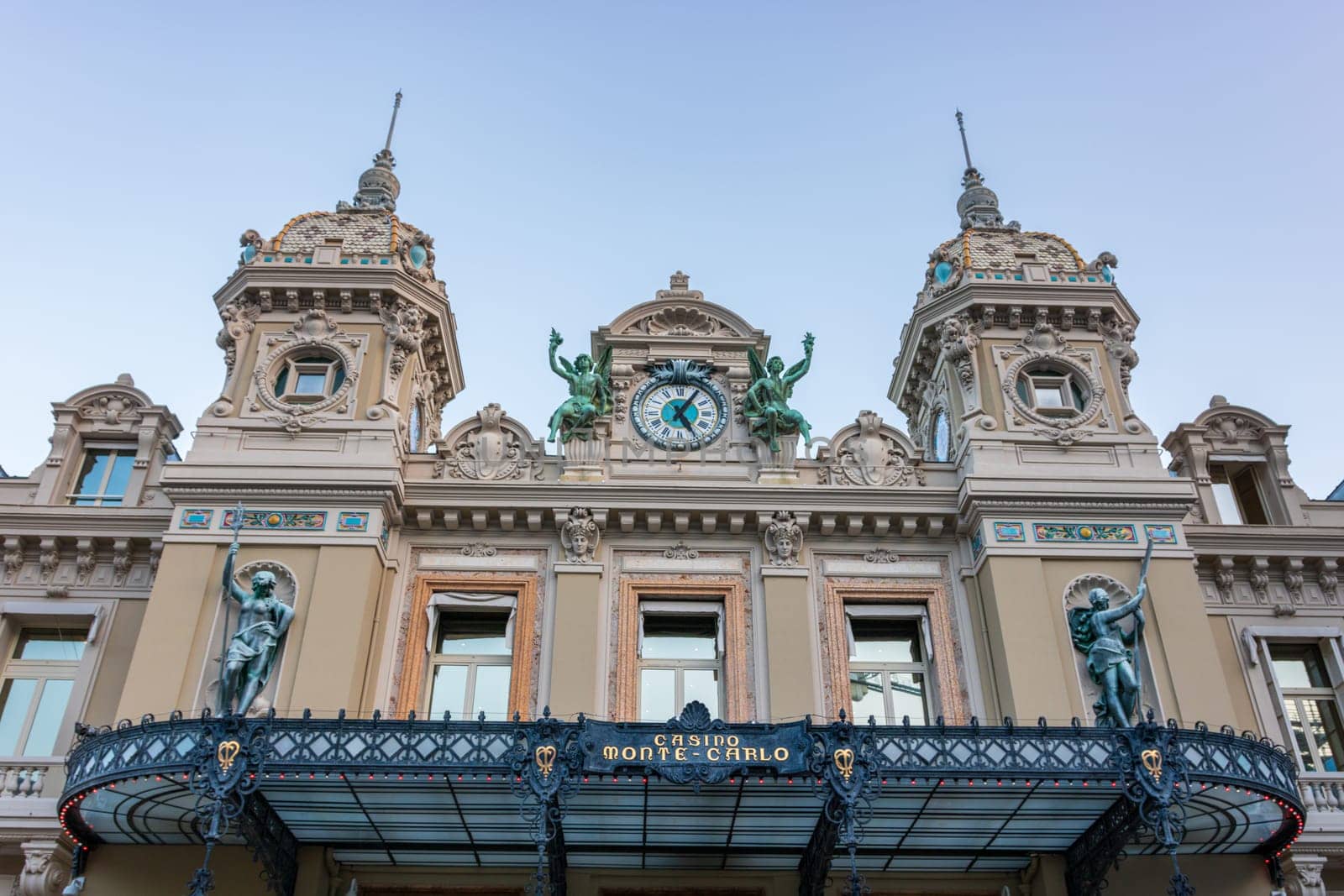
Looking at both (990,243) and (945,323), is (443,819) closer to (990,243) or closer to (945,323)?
(945,323)

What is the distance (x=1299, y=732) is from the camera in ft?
62.7

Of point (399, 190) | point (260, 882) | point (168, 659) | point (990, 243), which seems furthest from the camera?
point (399, 190)

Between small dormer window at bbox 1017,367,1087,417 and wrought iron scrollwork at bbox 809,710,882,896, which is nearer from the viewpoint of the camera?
wrought iron scrollwork at bbox 809,710,882,896

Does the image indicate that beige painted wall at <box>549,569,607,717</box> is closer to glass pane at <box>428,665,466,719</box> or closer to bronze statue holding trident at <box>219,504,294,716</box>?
glass pane at <box>428,665,466,719</box>

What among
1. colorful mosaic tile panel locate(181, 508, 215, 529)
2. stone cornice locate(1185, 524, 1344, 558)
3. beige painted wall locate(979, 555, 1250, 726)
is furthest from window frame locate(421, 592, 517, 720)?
stone cornice locate(1185, 524, 1344, 558)

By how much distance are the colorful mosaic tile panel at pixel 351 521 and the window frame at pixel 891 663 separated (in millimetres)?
7729

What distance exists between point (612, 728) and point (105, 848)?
7.61m

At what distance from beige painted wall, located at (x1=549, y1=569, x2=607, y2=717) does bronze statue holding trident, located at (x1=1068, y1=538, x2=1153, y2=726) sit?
7.22 metres

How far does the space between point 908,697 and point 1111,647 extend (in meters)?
3.17

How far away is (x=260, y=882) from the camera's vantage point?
16.3 metres

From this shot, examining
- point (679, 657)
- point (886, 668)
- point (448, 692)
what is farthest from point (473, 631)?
point (886, 668)

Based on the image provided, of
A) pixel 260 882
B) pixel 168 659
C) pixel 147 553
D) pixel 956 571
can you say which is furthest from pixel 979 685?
pixel 147 553

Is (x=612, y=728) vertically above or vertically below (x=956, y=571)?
below

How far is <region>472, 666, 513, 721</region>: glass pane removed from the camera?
60.3 ft
